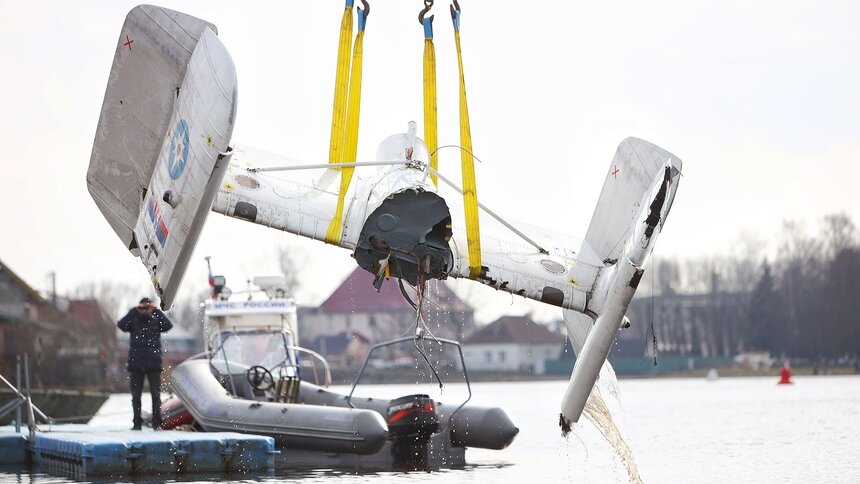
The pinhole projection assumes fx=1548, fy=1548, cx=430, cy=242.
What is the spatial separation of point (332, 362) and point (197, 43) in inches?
3698

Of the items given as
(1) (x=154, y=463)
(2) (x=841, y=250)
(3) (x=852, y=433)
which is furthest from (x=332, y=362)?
(1) (x=154, y=463)

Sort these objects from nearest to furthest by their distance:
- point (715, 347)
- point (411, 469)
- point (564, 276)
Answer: point (564, 276) < point (411, 469) < point (715, 347)

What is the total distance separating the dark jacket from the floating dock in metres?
0.99

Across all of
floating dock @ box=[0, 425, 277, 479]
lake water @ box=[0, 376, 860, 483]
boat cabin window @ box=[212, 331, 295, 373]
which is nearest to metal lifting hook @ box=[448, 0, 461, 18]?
lake water @ box=[0, 376, 860, 483]

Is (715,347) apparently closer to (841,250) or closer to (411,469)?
(841,250)

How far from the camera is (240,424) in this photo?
2302cm

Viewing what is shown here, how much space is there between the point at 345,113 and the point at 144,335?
7.00 m

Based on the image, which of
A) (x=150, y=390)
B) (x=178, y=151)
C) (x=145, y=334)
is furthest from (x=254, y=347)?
(x=178, y=151)

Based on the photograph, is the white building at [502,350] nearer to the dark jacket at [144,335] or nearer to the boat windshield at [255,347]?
the boat windshield at [255,347]

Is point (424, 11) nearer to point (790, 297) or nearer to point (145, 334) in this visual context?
point (145, 334)

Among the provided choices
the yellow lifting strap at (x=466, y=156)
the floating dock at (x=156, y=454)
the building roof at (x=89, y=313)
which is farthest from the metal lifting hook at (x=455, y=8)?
the building roof at (x=89, y=313)

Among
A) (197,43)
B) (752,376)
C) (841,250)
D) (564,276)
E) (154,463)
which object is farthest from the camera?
(841,250)

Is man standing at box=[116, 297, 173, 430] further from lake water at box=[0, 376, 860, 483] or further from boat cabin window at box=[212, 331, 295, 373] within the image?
boat cabin window at box=[212, 331, 295, 373]

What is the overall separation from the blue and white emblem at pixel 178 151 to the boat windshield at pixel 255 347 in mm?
11470
